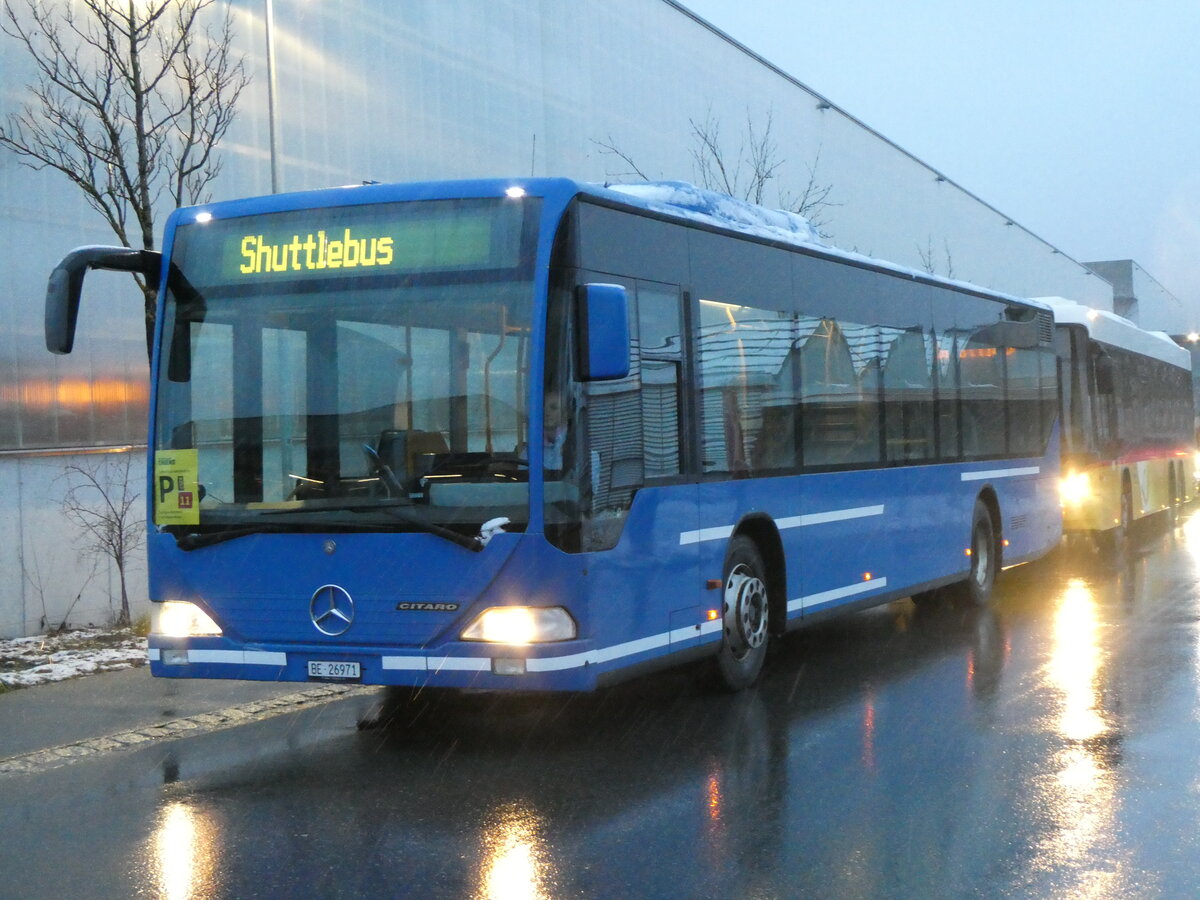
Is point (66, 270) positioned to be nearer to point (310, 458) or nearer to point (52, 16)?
point (310, 458)

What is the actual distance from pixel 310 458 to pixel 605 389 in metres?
1.59

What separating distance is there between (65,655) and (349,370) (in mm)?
5685

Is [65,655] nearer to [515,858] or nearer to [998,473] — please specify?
[515,858]

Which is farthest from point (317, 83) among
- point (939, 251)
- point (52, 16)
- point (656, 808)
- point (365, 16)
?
point (939, 251)

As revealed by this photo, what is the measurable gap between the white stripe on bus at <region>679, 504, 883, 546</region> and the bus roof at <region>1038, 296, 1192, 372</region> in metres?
8.66

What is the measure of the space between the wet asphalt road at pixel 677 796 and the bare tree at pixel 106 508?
154 inches

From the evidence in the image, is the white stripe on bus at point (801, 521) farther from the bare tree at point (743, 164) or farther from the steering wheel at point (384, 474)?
the bare tree at point (743, 164)

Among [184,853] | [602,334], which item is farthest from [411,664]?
[602,334]

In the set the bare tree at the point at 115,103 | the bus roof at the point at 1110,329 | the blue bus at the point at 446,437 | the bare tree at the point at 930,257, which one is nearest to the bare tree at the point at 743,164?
the bus roof at the point at 1110,329

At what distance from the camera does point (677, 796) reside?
6.86m

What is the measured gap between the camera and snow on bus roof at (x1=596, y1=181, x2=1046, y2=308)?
30.3 feet

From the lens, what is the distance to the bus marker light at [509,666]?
7.49 m

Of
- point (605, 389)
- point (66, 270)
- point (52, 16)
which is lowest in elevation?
point (605, 389)

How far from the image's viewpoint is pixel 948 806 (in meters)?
6.51
